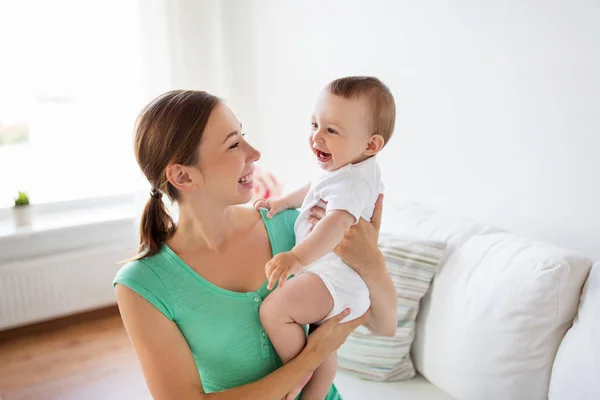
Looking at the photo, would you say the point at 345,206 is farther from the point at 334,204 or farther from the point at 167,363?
the point at 167,363

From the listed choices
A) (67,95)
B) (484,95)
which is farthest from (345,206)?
(67,95)

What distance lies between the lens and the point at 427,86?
2.39 meters

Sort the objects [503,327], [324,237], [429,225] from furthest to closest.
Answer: [429,225] → [503,327] → [324,237]

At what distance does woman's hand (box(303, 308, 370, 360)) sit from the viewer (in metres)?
1.32

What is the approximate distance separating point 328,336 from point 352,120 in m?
0.51

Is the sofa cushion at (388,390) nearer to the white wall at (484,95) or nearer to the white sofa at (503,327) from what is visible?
the white sofa at (503,327)

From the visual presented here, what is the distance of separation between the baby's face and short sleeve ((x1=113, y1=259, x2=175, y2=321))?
49 cm

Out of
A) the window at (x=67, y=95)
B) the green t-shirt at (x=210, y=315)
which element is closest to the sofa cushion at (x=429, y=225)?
the green t-shirt at (x=210, y=315)

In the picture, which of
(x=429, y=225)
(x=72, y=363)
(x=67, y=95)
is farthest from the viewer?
(x=67, y=95)

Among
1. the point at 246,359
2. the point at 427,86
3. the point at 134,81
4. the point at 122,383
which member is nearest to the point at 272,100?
the point at 134,81

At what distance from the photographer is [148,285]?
49.3 inches

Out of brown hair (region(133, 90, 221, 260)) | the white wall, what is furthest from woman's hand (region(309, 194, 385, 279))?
the white wall

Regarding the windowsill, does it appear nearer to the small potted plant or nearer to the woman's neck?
the small potted plant

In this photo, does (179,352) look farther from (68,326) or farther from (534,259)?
(68,326)
